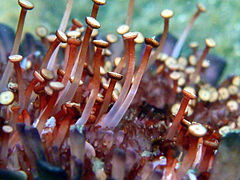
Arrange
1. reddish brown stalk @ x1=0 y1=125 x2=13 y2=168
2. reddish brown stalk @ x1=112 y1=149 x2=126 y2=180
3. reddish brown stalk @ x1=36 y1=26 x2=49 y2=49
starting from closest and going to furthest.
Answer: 1. reddish brown stalk @ x1=112 y1=149 x2=126 y2=180
2. reddish brown stalk @ x1=0 y1=125 x2=13 y2=168
3. reddish brown stalk @ x1=36 y1=26 x2=49 y2=49

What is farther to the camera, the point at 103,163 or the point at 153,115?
the point at 153,115

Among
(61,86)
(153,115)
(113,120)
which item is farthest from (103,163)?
(153,115)

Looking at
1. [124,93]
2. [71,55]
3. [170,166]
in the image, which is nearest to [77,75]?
[71,55]

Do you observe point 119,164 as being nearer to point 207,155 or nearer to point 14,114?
point 207,155

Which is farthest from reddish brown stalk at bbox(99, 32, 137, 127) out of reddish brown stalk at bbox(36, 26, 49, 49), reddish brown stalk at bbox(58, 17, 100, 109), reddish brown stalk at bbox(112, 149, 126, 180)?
reddish brown stalk at bbox(36, 26, 49, 49)

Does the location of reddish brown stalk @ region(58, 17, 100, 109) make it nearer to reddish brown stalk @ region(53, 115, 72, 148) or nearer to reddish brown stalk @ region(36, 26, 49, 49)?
reddish brown stalk @ region(53, 115, 72, 148)

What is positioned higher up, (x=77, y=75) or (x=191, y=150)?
(x=77, y=75)

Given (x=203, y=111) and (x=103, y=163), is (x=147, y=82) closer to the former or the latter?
(x=203, y=111)

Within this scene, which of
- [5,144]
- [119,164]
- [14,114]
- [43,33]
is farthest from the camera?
[43,33]

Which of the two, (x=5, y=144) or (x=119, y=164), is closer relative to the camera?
(x=119, y=164)

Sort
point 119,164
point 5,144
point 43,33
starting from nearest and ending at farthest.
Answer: point 119,164 < point 5,144 < point 43,33

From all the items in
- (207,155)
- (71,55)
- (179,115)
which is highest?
(71,55)
